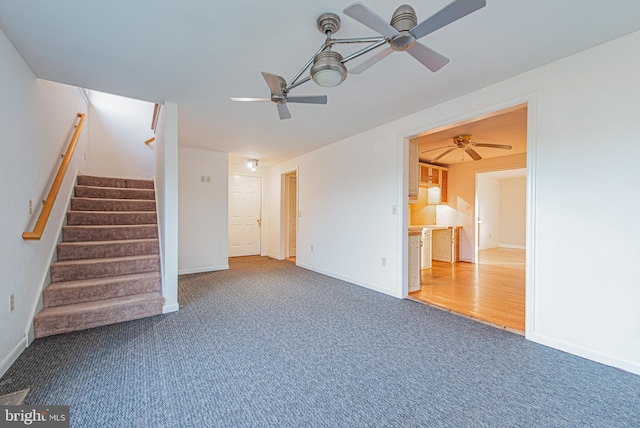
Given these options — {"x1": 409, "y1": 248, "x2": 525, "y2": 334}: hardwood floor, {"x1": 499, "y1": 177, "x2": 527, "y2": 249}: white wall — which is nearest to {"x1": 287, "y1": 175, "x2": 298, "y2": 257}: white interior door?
{"x1": 409, "y1": 248, "x2": 525, "y2": 334}: hardwood floor

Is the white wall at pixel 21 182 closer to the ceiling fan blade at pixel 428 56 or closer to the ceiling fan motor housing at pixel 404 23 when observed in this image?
the ceiling fan motor housing at pixel 404 23

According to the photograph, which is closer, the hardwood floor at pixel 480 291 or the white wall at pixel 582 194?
the white wall at pixel 582 194

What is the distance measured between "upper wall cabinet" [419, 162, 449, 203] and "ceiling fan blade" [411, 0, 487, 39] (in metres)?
4.87

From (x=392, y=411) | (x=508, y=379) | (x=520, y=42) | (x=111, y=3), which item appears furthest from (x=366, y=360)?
(x=111, y=3)

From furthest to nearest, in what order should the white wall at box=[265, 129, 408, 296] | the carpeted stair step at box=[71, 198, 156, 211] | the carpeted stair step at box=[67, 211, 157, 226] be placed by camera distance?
the carpeted stair step at box=[71, 198, 156, 211] → the white wall at box=[265, 129, 408, 296] → the carpeted stair step at box=[67, 211, 157, 226]

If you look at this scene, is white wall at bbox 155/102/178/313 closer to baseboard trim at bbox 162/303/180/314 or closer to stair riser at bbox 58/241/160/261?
baseboard trim at bbox 162/303/180/314

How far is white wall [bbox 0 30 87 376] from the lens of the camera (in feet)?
6.31

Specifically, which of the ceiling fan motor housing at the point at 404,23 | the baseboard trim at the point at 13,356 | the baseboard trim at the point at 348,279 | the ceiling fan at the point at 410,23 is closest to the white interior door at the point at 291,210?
the baseboard trim at the point at 348,279

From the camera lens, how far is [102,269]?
123 inches

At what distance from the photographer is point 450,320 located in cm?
280

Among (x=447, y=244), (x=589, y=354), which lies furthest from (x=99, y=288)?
(x=447, y=244)

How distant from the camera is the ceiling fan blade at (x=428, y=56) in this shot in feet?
5.14

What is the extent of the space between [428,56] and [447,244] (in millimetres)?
5436

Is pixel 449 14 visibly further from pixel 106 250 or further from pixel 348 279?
pixel 106 250
